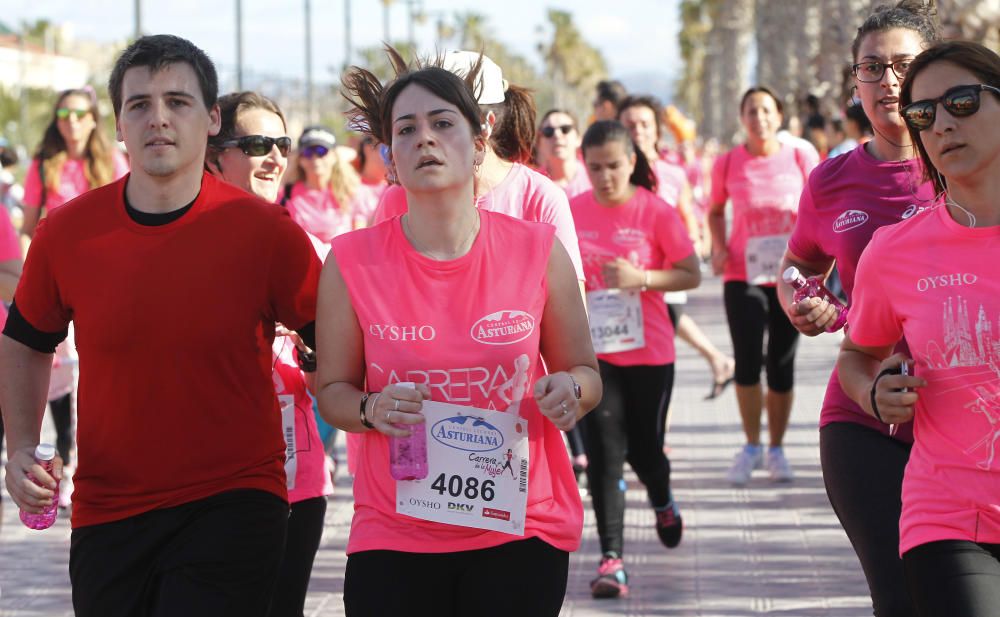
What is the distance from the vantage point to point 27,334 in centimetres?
403

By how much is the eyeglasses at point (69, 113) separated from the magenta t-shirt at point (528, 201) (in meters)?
4.57

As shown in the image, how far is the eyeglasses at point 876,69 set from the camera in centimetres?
473

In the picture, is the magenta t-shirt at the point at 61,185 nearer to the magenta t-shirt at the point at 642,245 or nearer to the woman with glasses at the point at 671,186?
the woman with glasses at the point at 671,186

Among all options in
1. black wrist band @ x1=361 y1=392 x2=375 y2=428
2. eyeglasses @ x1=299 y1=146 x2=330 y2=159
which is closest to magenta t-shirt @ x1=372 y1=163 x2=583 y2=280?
black wrist band @ x1=361 y1=392 x2=375 y2=428

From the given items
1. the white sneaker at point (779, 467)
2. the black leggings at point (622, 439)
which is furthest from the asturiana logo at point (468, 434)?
the white sneaker at point (779, 467)

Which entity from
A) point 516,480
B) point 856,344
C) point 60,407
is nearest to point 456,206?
point 516,480

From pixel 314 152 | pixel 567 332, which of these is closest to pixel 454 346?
pixel 567 332

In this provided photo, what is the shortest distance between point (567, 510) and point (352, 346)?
67 centimetres

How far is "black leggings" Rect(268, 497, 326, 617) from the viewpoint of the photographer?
4.67 meters

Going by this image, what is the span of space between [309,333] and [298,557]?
0.94 meters

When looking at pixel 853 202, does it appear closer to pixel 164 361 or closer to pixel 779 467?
pixel 164 361

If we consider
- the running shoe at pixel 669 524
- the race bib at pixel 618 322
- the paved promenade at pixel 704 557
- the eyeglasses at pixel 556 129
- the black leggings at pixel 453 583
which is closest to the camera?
the black leggings at pixel 453 583

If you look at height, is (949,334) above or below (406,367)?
above

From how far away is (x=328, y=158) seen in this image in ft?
36.0
